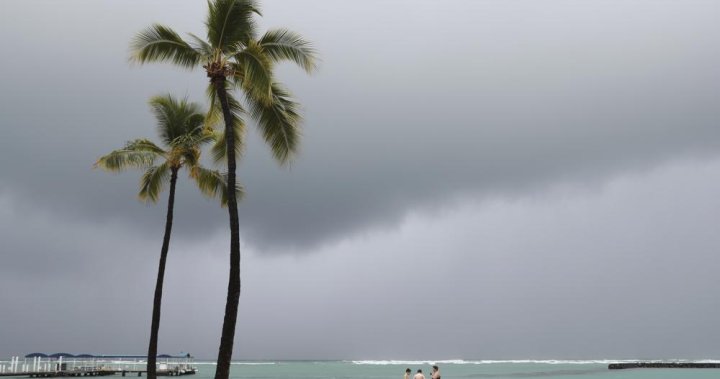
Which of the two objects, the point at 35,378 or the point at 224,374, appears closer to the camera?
the point at 224,374

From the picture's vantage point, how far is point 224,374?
A: 1548 centimetres

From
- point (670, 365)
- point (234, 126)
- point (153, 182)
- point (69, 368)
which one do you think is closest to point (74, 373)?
point (69, 368)

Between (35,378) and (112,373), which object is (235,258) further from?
(112,373)

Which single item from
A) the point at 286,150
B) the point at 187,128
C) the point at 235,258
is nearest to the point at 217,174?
the point at 187,128

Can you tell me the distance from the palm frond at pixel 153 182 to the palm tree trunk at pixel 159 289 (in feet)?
4.04

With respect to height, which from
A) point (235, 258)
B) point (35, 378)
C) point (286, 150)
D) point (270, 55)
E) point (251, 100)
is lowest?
point (35, 378)

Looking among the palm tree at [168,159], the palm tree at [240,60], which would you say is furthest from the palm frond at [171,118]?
the palm tree at [240,60]

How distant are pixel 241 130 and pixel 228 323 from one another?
26.5 ft

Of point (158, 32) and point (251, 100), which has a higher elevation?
point (158, 32)

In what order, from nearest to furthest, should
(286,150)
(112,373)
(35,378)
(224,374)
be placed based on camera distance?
(224,374) < (286,150) < (35,378) < (112,373)

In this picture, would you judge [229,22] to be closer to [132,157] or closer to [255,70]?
[255,70]

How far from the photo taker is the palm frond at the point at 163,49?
61.8 ft

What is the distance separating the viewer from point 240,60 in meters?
18.3

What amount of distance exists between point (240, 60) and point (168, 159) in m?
10.3
